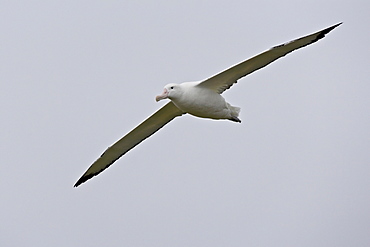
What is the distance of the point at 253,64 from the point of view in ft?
57.7

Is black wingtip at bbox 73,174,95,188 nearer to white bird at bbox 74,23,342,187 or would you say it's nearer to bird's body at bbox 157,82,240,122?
white bird at bbox 74,23,342,187

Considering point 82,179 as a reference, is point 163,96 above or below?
above

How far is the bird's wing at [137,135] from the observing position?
19359mm

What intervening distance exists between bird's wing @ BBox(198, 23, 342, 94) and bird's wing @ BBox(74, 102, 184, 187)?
5.27 ft

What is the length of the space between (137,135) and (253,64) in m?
3.68

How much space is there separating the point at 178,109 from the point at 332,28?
438cm

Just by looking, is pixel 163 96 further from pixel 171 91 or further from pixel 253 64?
pixel 253 64

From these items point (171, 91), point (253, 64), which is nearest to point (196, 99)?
point (171, 91)

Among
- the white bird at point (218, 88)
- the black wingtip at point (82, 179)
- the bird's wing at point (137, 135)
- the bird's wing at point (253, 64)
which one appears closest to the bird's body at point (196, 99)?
the white bird at point (218, 88)

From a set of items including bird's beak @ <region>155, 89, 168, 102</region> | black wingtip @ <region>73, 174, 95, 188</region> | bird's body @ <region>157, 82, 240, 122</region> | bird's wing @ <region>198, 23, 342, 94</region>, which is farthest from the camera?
black wingtip @ <region>73, 174, 95, 188</region>

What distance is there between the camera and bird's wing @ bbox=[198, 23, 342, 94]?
16.8 m

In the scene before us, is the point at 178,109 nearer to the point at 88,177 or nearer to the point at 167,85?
the point at 167,85

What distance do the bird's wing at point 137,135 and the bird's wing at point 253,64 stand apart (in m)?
1.61

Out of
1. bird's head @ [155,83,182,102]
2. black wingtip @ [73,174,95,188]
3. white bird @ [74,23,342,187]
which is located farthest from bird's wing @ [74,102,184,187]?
bird's head @ [155,83,182,102]
